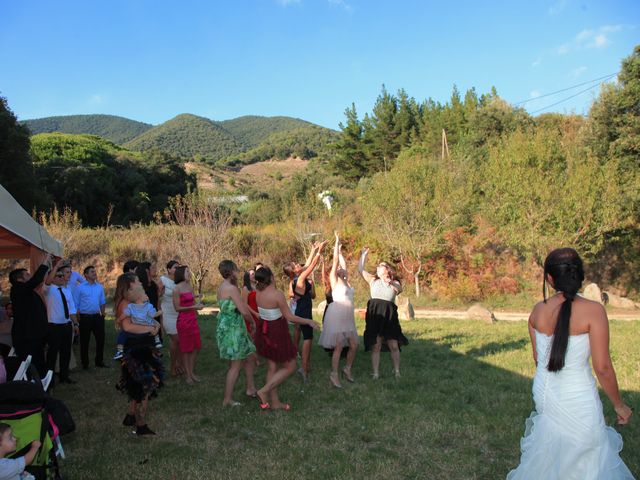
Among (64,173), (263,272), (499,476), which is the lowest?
(499,476)

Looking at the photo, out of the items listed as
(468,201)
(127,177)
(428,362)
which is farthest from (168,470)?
(127,177)

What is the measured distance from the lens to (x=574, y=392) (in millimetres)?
2891

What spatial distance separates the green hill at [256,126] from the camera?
340 feet

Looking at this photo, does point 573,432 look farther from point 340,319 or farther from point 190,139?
point 190,139

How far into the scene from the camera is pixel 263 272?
5816 millimetres

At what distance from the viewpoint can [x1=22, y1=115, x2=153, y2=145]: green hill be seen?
92875mm

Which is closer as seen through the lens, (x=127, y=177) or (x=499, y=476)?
(x=499, y=476)

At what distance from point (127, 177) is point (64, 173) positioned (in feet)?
16.4

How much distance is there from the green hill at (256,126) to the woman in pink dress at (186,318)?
309ft

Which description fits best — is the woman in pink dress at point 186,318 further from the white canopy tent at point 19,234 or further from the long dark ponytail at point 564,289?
→ the long dark ponytail at point 564,289

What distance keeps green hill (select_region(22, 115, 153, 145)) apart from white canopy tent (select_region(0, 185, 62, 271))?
88.4 meters

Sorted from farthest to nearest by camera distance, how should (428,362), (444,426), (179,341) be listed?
1. (428,362)
2. (179,341)
3. (444,426)

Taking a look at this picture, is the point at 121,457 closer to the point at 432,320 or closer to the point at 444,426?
the point at 444,426

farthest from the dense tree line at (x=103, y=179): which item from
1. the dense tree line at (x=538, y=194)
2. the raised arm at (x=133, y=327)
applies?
the raised arm at (x=133, y=327)
